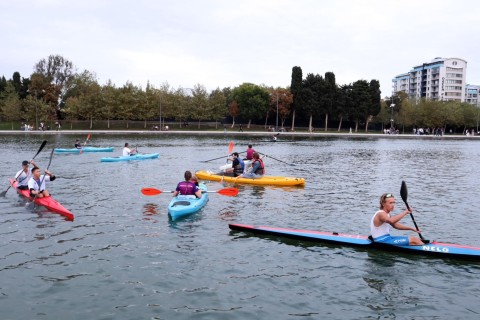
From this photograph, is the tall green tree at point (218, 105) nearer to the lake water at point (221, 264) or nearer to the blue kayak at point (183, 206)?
the lake water at point (221, 264)

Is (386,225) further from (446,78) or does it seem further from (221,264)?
(446,78)

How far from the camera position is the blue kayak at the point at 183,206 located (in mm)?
15492

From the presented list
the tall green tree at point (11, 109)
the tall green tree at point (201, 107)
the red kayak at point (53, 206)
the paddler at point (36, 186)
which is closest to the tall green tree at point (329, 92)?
the tall green tree at point (201, 107)

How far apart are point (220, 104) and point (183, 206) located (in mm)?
87865

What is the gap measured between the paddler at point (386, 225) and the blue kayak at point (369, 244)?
0.13 metres

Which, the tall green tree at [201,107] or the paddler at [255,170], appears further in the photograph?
the tall green tree at [201,107]

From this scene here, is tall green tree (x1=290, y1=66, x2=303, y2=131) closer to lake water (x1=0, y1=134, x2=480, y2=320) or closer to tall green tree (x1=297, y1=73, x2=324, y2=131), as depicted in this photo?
tall green tree (x1=297, y1=73, x2=324, y2=131)

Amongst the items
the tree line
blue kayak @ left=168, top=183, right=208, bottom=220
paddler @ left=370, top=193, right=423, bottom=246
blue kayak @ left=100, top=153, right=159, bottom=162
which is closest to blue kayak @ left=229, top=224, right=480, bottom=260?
paddler @ left=370, top=193, right=423, bottom=246

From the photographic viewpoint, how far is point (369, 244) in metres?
12.5

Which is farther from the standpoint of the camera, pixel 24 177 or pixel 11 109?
pixel 11 109

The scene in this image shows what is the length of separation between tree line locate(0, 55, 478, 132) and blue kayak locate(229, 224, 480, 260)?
81312 millimetres

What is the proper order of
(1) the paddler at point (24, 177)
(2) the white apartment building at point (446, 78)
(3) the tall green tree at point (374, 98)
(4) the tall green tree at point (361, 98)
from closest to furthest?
(1) the paddler at point (24, 177), (4) the tall green tree at point (361, 98), (3) the tall green tree at point (374, 98), (2) the white apartment building at point (446, 78)

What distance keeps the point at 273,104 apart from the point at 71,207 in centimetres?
8792

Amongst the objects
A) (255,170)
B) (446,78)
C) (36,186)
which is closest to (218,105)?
(255,170)
